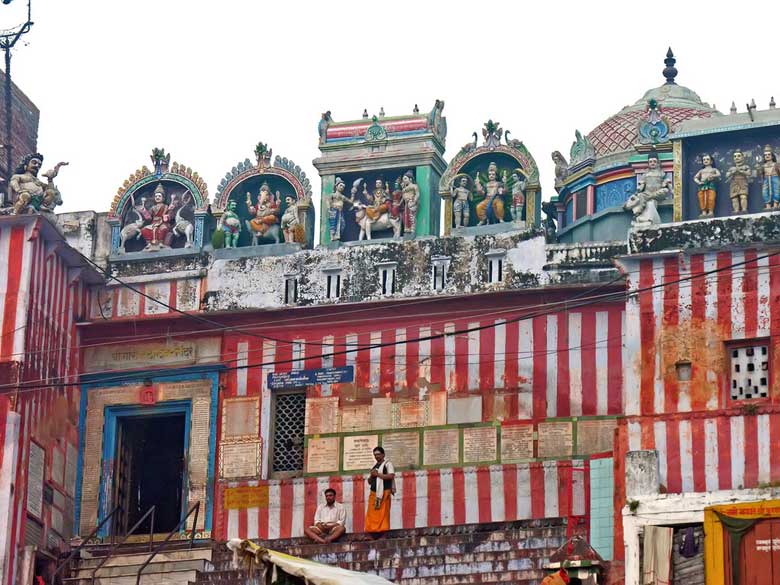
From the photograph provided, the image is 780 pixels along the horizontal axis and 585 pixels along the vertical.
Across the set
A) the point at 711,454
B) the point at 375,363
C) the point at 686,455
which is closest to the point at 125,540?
the point at 375,363

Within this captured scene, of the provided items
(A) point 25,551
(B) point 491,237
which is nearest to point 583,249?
(B) point 491,237

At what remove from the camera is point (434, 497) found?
30859 millimetres

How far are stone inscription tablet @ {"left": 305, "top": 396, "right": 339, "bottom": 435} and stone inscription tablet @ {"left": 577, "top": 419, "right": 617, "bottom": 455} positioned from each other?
3.59 m

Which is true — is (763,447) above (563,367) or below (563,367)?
below

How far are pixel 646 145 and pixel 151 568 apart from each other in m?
9.05

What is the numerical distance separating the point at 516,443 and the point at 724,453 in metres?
3.99

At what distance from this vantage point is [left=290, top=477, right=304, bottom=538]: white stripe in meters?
31.2

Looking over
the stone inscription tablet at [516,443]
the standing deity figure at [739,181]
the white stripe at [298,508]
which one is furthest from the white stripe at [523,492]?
the standing deity figure at [739,181]

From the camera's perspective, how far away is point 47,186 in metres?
32.1

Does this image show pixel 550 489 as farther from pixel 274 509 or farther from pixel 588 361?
pixel 274 509

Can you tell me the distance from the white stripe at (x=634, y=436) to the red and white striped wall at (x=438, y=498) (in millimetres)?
2328

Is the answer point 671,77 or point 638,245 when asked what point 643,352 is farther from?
point 671,77

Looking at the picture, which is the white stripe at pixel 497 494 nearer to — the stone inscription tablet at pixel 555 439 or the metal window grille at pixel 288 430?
the stone inscription tablet at pixel 555 439

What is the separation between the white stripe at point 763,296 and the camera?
28.0m
